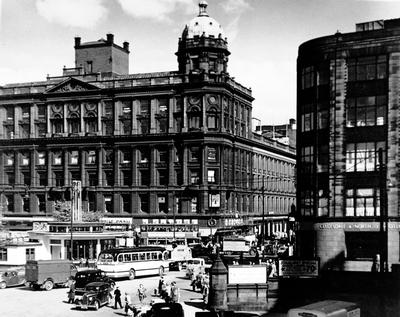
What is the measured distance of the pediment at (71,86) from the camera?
9325 cm

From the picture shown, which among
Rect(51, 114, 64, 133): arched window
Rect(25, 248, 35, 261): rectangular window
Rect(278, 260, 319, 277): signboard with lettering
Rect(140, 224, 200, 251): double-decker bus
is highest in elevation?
Rect(51, 114, 64, 133): arched window

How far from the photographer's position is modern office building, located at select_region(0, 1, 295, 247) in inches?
3430

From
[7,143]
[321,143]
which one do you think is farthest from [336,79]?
[7,143]

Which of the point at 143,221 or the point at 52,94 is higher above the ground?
the point at 52,94

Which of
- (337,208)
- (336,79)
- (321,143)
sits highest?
(336,79)

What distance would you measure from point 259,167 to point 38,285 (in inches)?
2762

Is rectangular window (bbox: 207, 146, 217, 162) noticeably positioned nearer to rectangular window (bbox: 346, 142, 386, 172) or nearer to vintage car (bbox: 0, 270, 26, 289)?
rectangular window (bbox: 346, 142, 386, 172)

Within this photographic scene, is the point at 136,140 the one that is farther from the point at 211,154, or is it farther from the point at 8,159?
the point at 8,159

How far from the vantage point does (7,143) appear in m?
97.7

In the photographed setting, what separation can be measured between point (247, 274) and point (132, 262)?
678 inches

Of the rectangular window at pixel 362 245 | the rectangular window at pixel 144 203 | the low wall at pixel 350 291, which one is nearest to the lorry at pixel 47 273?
the low wall at pixel 350 291

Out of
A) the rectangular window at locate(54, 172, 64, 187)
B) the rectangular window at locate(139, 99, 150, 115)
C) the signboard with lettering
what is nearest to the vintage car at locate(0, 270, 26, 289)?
the signboard with lettering

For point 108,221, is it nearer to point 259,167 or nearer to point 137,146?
point 137,146

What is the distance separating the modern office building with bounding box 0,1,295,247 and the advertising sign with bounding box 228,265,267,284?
163 ft
